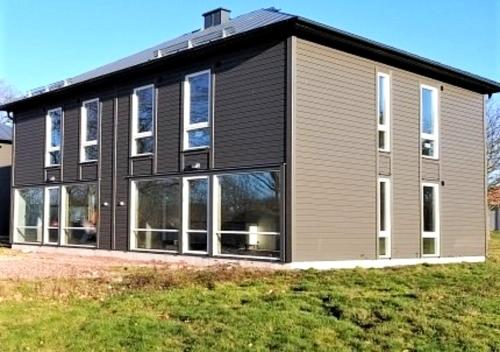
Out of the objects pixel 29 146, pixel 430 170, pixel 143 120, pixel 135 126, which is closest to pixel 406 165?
pixel 430 170

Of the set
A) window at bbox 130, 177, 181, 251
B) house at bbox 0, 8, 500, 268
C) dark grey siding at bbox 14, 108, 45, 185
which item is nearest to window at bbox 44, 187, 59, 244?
house at bbox 0, 8, 500, 268

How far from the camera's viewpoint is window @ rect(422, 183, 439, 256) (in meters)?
18.7

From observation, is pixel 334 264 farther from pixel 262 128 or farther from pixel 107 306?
pixel 107 306

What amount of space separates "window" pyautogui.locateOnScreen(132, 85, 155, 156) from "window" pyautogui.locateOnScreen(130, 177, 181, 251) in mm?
1022

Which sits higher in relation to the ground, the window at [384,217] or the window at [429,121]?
the window at [429,121]

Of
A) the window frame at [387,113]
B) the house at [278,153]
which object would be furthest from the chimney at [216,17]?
the window frame at [387,113]

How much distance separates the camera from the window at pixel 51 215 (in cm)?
2300

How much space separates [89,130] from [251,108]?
771 centimetres

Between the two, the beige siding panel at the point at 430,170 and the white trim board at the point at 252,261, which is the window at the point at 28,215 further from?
the beige siding panel at the point at 430,170

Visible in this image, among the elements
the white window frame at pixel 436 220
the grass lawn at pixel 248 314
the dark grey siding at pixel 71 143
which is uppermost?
the dark grey siding at pixel 71 143

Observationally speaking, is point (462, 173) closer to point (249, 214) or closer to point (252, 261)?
point (249, 214)

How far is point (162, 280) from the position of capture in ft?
39.6

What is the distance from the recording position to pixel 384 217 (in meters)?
17.4

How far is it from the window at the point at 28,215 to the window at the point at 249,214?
964 cm
